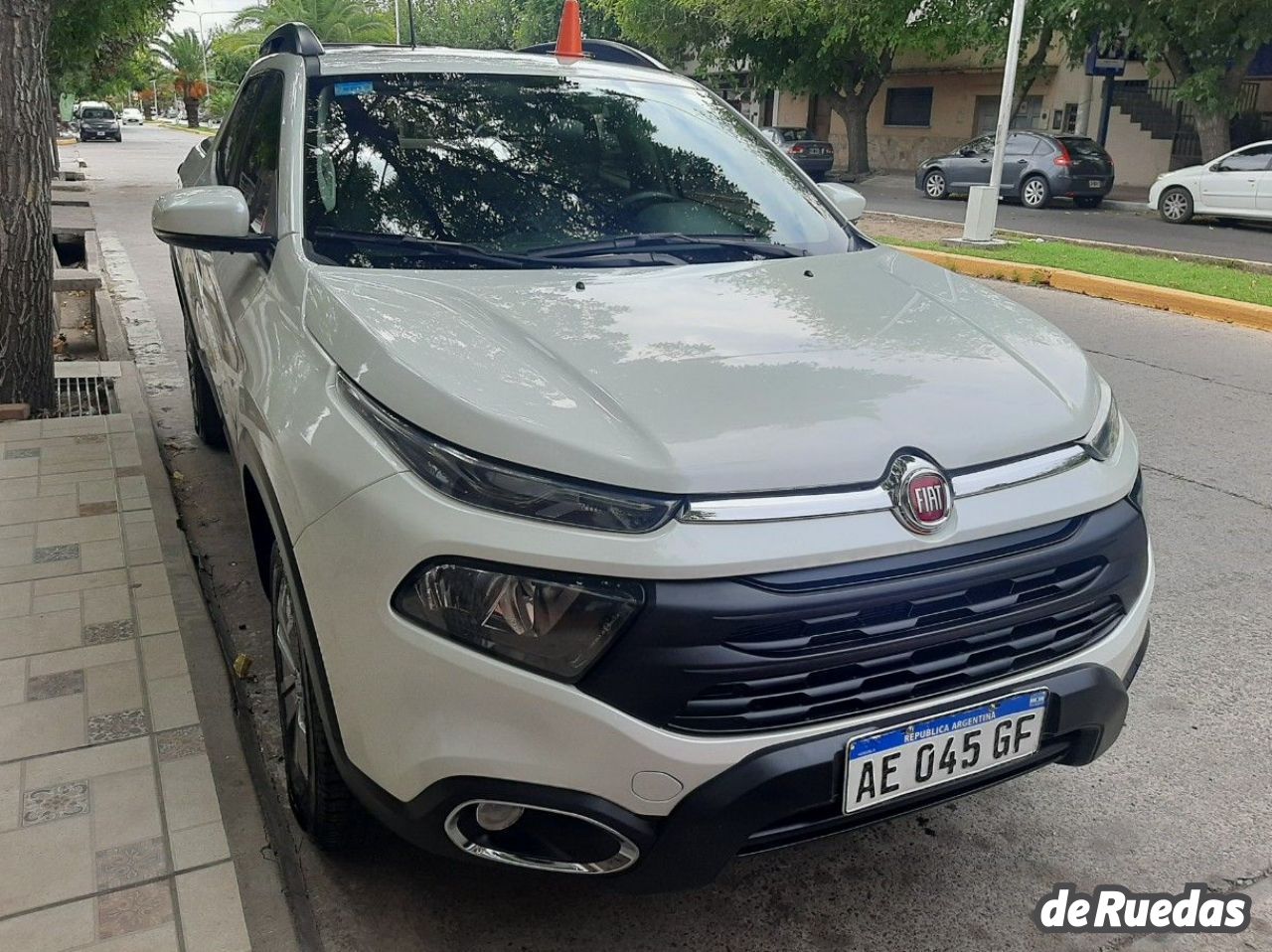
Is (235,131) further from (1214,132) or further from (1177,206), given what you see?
(1214,132)

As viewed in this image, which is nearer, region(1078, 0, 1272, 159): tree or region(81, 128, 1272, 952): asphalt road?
region(81, 128, 1272, 952): asphalt road

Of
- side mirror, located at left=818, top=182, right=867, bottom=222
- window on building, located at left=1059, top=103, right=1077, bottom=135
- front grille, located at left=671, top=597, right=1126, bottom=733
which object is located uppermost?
window on building, located at left=1059, top=103, right=1077, bottom=135

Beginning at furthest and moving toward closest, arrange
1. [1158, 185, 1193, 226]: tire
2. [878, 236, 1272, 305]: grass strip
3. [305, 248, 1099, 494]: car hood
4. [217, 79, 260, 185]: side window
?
[1158, 185, 1193, 226]: tire → [878, 236, 1272, 305]: grass strip → [217, 79, 260, 185]: side window → [305, 248, 1099, 494]: car hood

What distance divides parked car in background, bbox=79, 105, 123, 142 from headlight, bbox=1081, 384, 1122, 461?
53.6 metres

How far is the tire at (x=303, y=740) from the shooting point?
7.20 ft

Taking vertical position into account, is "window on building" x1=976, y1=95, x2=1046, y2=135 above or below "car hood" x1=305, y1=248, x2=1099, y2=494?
above

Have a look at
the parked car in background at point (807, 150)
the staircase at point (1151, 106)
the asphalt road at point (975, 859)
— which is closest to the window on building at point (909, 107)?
the staircase at point (1151, 106)

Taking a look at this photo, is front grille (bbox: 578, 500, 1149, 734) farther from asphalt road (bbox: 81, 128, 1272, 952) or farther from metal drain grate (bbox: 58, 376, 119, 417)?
metal drain grate (bbox: 58, 376, 119, 417)

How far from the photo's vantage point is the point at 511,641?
5.80ft

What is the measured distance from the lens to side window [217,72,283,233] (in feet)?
9.92

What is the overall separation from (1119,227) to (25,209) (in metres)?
15.8

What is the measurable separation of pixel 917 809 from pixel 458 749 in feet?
2.86

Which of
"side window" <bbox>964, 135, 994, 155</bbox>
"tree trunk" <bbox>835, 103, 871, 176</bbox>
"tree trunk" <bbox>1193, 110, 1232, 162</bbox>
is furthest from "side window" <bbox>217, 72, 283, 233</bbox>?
"tree trunk" <bbox>835, 103, 871, 176</bbox>

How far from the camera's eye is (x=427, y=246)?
2.70 meters
